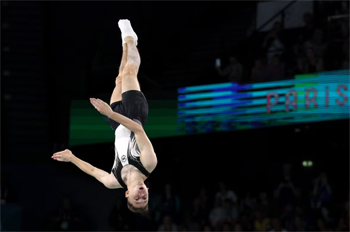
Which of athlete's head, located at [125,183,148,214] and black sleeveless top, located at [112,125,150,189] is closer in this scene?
athlete's head, located at [125,183,148,214]

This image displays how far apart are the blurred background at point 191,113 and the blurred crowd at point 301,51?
0.02 meters

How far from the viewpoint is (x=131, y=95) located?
283 inches

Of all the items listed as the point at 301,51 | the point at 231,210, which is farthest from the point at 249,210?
the point at 301,51

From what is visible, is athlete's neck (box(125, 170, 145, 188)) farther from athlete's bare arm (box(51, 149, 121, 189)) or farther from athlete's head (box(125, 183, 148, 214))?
athlete's bare arm (box(51, 149, 121, 189))

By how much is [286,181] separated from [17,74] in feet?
23.6

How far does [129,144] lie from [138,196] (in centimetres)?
71

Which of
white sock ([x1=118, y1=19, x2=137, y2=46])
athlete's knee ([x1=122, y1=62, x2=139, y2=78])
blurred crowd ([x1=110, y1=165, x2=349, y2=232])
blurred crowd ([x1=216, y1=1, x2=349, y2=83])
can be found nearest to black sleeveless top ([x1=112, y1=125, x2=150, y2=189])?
athlete's knee ([x1=122, y1=62, x2=139, y2=78])

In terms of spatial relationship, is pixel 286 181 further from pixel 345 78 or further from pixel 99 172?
pixel 99 172

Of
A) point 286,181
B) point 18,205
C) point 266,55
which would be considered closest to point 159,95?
point 266,55

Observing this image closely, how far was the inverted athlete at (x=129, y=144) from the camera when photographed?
21.0 feet

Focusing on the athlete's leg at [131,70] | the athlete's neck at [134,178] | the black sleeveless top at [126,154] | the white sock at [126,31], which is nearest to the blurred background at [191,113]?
the white sock at [126,31]

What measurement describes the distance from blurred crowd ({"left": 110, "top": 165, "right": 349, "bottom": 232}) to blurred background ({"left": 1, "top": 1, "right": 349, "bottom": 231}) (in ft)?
0.10

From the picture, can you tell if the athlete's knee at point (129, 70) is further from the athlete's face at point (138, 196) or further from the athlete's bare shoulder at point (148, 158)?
the athlete's face at point (138, 196)

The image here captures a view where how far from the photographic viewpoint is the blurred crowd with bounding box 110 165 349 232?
1176 centimetres
